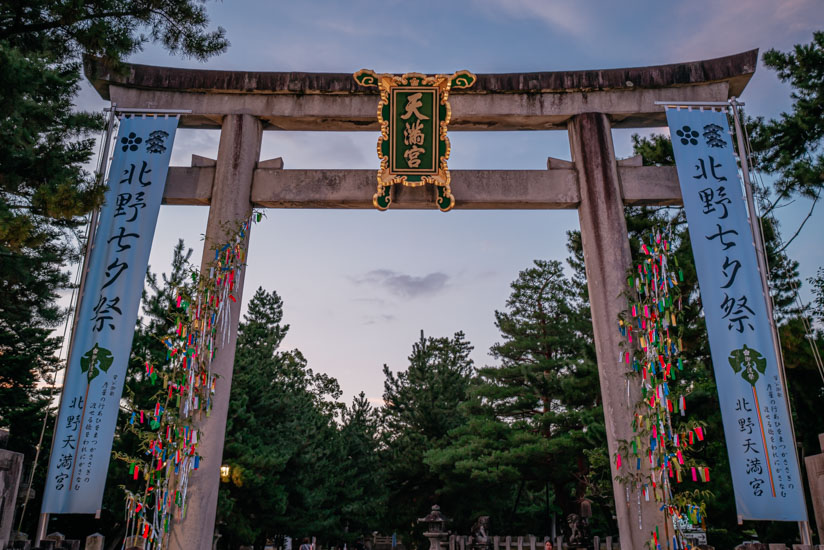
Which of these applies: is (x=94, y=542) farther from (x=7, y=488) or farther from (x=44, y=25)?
(x=44, y=25)

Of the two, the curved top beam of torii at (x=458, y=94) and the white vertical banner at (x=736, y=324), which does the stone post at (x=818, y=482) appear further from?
the curved top beam of torii at (x=458, y=94)

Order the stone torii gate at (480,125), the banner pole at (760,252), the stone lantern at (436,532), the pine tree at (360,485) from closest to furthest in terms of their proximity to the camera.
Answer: the banner pole at (760,252) < the stone torii gate at (480,125) < the stone lantern at (436,532) < the pine tree at (360,485)

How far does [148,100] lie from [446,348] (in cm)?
2054

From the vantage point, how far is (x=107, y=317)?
21.9 feet

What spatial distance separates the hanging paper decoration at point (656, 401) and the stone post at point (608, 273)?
4.3 inches

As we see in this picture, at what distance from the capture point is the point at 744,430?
6.16 m

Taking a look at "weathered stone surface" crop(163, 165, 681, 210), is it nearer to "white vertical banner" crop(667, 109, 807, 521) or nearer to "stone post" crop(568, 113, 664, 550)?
"stone post" crop(568, 113, 664, 550)

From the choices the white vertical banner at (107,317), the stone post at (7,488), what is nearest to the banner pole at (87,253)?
the white vertical banner at (107,317)

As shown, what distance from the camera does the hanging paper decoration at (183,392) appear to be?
618 centimetres

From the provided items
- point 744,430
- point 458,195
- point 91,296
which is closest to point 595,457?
point 744,430

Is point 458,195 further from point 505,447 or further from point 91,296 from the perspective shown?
point 505,447

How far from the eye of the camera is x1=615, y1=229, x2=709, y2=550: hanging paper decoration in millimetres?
6027

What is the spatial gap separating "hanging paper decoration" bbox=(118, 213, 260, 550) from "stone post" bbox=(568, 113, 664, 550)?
4138 mm

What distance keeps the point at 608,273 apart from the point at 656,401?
1.57m
